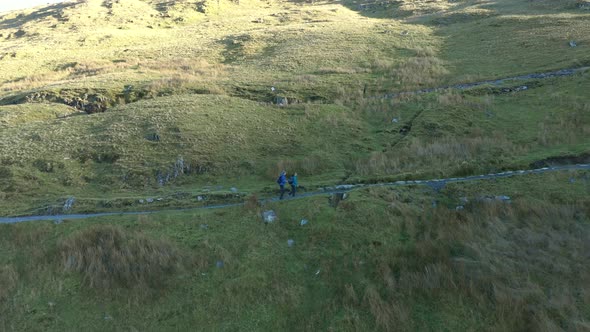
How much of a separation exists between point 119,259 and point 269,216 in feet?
21.9

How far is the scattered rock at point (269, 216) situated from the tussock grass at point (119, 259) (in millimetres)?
4189

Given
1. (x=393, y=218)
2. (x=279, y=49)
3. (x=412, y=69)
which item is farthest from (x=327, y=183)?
(x=279, y=49)

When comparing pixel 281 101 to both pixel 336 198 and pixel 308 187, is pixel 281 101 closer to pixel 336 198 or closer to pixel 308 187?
pixel 308 187

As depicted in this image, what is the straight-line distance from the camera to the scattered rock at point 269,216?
57.6ft

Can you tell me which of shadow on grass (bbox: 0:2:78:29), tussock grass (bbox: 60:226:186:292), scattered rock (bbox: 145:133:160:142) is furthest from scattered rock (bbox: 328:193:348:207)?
shadow on grass (bbox: 0:2:78:29)

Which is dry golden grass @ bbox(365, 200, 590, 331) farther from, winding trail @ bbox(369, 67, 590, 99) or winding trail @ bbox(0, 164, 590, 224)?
winding trail @ bbox(369, 67, 590, 99)

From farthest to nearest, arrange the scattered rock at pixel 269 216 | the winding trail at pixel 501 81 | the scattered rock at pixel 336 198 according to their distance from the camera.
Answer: the winding trail at pixel 501 81
the scattered rock at pixel 336 198
the scattered rock at pixel 269 216

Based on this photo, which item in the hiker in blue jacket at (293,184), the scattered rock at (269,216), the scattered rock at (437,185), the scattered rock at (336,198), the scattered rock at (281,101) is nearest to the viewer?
the scattered rock at (269,216)

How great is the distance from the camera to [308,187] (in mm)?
21375

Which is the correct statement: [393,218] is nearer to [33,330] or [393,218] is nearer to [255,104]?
[33,330]

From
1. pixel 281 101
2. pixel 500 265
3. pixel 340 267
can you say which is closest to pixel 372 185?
pixel 340 267

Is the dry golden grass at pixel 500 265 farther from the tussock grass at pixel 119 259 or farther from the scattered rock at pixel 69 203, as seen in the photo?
the scattered rock at pixel 69 203

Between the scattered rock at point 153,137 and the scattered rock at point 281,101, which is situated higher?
the scattered rock at point 153,137

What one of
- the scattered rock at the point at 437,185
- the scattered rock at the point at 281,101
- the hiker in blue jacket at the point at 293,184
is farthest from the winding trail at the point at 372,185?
the scattered rock at the point at 281,101
